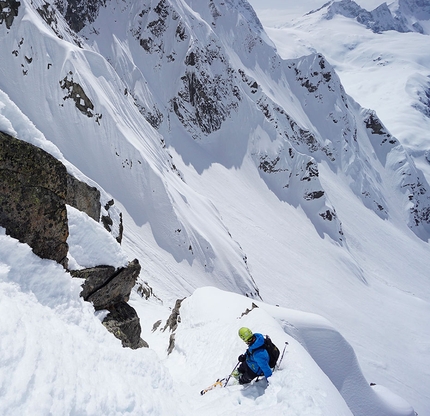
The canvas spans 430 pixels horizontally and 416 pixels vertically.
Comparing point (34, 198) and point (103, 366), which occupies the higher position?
point (34, 198)

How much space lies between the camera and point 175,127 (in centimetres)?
6581

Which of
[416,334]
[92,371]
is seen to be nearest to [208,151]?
[416,334]

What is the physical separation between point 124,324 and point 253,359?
3.59m

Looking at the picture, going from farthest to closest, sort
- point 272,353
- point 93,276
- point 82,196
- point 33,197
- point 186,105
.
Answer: point 186,105, point 82,196, point 93,276, point 272,353, point 33,197

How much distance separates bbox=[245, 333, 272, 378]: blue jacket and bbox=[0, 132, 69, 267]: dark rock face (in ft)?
15.0

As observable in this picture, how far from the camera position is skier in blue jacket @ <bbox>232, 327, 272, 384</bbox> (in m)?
6.86

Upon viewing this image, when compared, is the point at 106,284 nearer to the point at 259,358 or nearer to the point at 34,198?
the point at 34,198

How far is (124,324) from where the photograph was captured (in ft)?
27.8

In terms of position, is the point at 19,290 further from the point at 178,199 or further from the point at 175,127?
the point at 175,127

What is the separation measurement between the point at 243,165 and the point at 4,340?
68329mm

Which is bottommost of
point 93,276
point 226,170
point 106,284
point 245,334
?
Result: point 226,170

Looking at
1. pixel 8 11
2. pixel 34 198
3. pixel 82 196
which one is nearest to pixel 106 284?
pixel 34 198

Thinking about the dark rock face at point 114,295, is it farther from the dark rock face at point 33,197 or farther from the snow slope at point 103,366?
the dark rock face at point 33,197

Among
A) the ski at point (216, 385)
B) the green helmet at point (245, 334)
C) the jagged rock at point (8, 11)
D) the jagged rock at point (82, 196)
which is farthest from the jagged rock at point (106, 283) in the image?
the jagged rock at point (8, 11)
